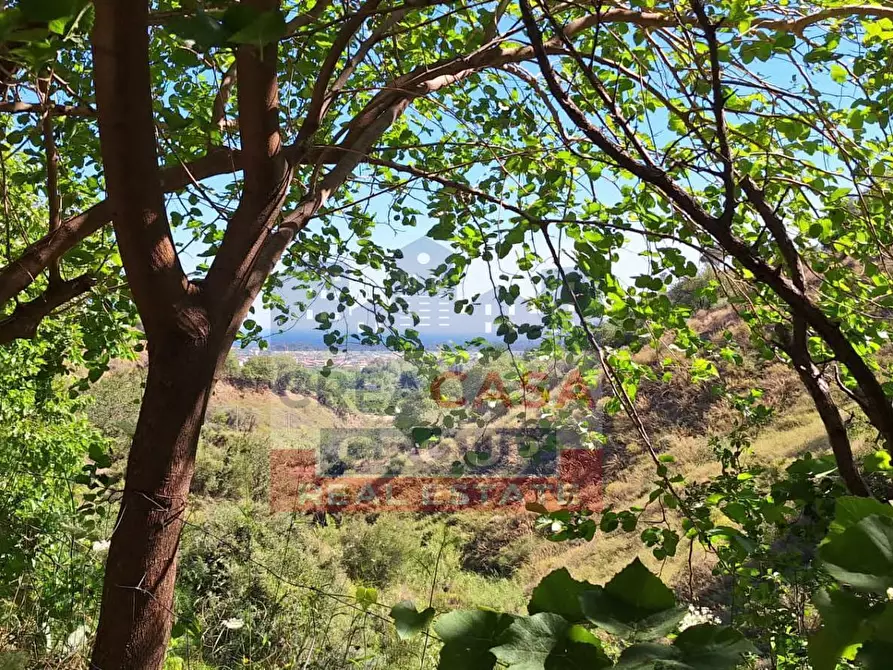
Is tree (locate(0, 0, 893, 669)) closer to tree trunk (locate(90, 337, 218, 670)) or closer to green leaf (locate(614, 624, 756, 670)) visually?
tree trunk (locate(90, 337, 218, 670))

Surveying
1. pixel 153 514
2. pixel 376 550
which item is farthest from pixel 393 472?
pixel 153 514

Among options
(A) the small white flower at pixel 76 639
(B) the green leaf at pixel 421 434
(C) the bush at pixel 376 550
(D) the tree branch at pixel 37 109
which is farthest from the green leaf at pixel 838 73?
(C) the bush at pixel 376 550

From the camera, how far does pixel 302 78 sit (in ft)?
7.35

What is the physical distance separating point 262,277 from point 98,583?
5.88ft

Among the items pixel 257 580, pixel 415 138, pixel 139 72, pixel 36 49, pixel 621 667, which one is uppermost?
pixel 415 138

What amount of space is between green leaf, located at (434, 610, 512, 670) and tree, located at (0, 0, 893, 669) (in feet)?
1.32

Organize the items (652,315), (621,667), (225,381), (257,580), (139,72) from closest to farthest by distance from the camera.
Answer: (621,667)
(139,72)
(652,315)
(257,580)
(225,381)

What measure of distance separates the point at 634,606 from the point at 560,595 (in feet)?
0.17

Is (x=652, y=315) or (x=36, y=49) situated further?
(x=652, y=315)

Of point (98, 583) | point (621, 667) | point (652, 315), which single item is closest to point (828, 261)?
point (652, 315)

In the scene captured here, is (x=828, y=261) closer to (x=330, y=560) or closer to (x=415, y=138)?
(x=415, y=138)

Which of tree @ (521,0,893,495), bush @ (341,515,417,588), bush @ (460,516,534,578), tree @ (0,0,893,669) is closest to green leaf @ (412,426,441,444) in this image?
tree @ (0,0,893,669)

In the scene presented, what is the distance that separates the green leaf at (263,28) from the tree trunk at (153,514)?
2.85ft

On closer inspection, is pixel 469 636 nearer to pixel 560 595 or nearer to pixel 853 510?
pixel 560 595
